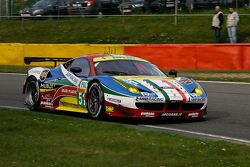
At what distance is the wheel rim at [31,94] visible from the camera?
43.7 feet

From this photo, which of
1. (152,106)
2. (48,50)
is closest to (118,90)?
(152,106)

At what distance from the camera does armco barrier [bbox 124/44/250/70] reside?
21.8m

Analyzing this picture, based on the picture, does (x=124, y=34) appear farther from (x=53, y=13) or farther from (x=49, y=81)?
(x=49, y=81)

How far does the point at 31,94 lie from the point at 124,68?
8.20 feet

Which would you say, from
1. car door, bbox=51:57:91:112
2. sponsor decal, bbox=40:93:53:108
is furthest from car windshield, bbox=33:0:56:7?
car door, bbox=51:57:91:112

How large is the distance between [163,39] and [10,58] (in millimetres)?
6513

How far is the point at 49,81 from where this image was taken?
12883 mm

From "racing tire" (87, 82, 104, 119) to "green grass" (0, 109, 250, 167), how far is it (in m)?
1.06

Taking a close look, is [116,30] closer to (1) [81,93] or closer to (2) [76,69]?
(2) [76,69]

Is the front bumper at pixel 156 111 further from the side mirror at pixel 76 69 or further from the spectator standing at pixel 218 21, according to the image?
the spectator standing at pixel 218 21

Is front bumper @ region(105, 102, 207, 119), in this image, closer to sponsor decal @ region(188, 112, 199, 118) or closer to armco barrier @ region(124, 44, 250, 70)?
sponsor decal @ region(188, 112, 199, 118)

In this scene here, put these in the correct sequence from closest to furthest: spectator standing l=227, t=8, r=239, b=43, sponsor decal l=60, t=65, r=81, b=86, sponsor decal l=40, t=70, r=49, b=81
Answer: sponsor decal l=60, t=65, r=81, b=86, sponsor decal l=40, t=70, r=49, b=81, spectator standing l=227, t=8, r=239, b=43

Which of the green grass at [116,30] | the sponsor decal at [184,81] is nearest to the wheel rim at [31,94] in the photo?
the sponsor decal at [184,81]

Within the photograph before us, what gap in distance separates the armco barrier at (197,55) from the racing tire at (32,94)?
383 inches
